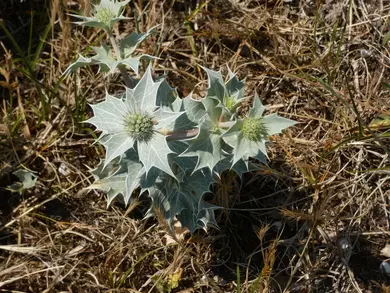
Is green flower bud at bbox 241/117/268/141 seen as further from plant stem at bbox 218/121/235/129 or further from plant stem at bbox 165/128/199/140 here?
plant stem at bbox 165/128/199/140

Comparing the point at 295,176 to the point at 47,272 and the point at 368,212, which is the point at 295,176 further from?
the point at 47,272

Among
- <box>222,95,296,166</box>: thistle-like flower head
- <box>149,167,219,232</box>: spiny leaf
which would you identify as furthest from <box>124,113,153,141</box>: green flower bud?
<box>149,167,219,232</box>: spiny leaf

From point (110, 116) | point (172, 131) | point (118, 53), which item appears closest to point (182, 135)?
point (172, 131)

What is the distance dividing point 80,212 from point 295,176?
113cm

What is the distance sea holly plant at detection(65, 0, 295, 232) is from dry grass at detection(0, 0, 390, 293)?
0.31 m

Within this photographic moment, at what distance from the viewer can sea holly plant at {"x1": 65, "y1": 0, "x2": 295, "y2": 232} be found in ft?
6.23

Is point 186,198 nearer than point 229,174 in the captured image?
Yes

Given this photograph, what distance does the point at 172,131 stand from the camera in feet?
6.66

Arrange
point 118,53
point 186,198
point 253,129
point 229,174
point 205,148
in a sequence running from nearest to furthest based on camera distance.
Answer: point 253,129, point 205,148, point 118,53, point 186,198, point 229,174

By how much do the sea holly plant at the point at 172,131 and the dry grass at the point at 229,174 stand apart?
314 millimetres

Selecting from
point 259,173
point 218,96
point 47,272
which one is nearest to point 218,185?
point 259,173

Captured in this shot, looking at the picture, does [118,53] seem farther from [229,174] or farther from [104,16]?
[229,174]

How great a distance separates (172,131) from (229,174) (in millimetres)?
557

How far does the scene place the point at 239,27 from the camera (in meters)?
2.83
